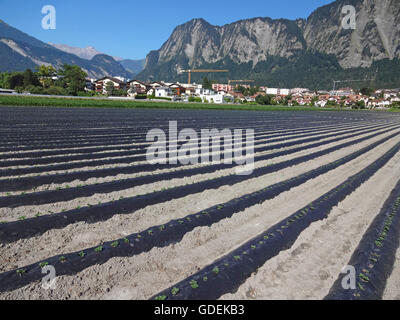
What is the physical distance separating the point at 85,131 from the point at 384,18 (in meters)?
253

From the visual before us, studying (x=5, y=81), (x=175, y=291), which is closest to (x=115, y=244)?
(x=175, y=291)

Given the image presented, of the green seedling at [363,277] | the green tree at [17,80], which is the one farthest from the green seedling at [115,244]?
the green tree at [17,80]

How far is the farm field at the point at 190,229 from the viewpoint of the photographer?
253 cm

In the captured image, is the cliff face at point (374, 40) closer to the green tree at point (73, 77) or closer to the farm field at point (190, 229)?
the green tree at point (73, 77)

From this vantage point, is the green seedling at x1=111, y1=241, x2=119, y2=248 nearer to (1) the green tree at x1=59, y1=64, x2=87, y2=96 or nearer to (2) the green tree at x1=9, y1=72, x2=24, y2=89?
(1) the green tree at x1=59, y1=64, x2=87, y2=96

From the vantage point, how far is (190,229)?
11.7 ft

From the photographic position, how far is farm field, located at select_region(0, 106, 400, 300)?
2.53m

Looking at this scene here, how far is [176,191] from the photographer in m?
4.82

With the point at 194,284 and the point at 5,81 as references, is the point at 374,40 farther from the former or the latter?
the point at 194,284

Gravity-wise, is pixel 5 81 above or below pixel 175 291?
above

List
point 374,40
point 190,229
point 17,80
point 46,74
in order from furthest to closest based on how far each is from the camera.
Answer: point 374,40, point 46,74, point 17,80, point 190,229

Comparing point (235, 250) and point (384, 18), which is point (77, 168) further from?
point (384, 18)

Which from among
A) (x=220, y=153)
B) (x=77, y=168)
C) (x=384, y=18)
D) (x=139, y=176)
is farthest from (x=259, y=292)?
(x=384, y=18)

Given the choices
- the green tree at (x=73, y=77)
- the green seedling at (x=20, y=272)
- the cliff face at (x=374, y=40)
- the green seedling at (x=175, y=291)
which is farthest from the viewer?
the cliff face at (x=374, y=40)
